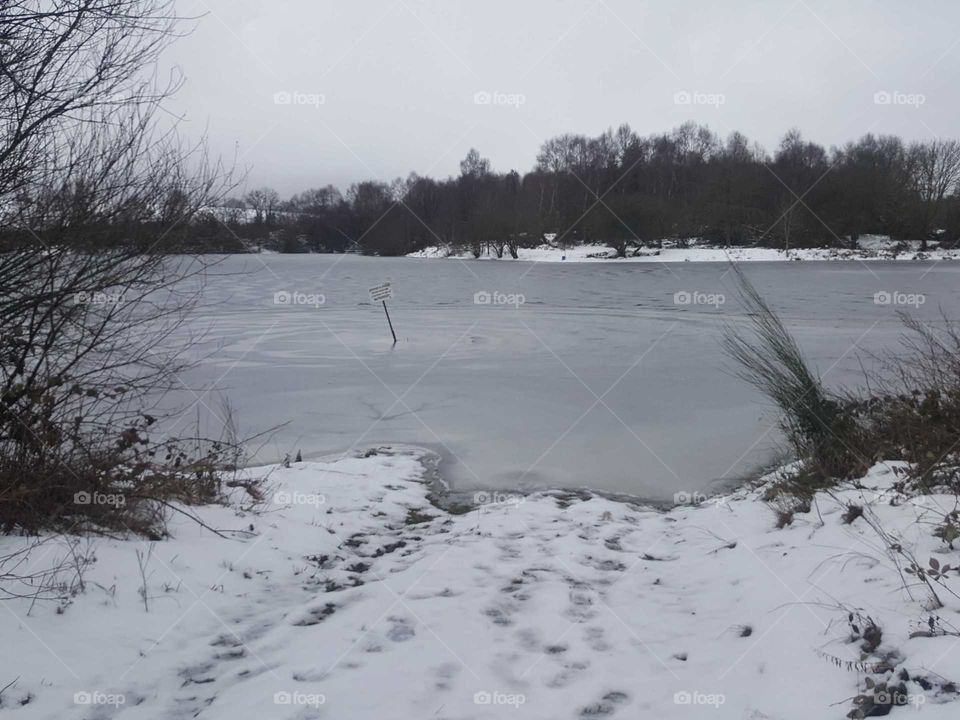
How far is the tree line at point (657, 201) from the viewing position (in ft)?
173

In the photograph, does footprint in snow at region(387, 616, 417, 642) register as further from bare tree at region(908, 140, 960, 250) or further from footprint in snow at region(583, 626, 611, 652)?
bare tree at region(908, 140, 960, 250)

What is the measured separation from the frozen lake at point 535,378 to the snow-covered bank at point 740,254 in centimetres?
2503

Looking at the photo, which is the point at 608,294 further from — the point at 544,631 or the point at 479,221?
the point at 479,221

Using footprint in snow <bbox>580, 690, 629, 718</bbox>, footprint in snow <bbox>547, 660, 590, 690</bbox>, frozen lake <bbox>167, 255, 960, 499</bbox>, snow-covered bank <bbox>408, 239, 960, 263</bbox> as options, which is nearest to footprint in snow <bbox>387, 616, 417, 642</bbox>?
footprint in snow <bbox>547, 660, 590, 690</bbox>

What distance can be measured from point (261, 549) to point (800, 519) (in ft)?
12.9

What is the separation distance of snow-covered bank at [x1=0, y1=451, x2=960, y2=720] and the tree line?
3323 cm

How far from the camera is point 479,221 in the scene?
2355 inches

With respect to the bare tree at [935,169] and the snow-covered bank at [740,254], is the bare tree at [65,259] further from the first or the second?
the bare tree at [935,169]

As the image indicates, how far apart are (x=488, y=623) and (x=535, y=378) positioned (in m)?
8.32

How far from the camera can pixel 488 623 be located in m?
3.90

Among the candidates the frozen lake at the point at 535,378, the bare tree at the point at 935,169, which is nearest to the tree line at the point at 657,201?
the bare tree at the point at 935,169

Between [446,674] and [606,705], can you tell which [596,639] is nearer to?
[606,705]

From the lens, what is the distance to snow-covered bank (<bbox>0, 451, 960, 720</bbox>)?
3.03 metres

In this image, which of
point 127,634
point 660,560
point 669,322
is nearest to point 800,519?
point 660,560
